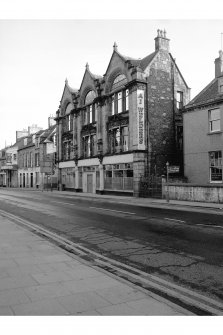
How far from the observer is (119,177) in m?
30.3

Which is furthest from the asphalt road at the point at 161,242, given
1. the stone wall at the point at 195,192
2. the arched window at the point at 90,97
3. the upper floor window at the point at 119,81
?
the arched window at the point at 90,97

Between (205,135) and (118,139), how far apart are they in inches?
375

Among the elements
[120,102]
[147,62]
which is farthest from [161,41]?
[120,102]

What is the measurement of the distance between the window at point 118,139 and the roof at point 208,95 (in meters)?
7.02

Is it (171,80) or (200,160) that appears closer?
(200,160)

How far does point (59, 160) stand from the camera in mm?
44062

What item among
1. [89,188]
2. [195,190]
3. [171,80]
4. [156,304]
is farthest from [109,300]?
[89,188]

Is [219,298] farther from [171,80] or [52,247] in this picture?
[171,80]

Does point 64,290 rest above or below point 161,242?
above

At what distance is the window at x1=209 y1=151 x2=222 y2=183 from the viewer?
23.6 m

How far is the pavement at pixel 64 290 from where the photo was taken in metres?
4.09

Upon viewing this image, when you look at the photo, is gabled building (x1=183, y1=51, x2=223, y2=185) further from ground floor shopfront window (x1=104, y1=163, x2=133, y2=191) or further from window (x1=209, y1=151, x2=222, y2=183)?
ground floor shopfront window (x1=104, y1=163, x2=133, y2=191)

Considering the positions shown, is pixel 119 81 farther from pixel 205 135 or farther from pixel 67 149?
pixel 67 149

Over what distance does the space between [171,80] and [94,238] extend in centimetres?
2520
